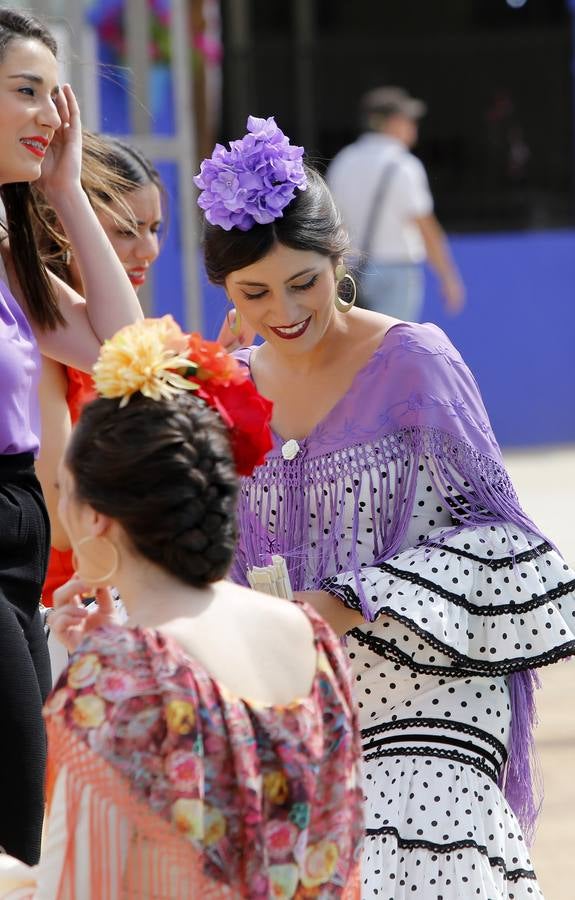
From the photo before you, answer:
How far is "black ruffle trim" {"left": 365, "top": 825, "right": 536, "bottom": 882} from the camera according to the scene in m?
2.95

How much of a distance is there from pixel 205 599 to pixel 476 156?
949cm

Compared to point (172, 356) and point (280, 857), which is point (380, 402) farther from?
point (280, 857)

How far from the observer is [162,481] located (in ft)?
6.68

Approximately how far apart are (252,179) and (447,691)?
1.01 m

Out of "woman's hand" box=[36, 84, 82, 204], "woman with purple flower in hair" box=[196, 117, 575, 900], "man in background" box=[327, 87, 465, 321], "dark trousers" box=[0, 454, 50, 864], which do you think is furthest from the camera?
"man in background" box=[327, 87, 465, 321]

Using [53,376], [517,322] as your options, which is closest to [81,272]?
[53,376]

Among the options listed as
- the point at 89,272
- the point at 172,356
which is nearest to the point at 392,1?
the point at 89,272

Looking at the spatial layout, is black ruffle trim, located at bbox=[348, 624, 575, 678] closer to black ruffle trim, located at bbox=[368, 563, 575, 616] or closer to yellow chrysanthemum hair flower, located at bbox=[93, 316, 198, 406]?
black ruffle trim, located at bbox=[368, 563, 575, 616]

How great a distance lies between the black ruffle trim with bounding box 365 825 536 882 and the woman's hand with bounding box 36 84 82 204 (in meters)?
1.33

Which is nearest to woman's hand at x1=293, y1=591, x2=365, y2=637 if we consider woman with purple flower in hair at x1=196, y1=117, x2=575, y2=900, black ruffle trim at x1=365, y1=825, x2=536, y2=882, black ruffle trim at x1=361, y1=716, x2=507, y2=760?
woman with purple flower in hair at x1=196, y1=117, x2=575, y2=900

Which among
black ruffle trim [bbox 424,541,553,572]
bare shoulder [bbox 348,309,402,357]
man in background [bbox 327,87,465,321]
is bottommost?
man in background [bbox 327,87,465,321]

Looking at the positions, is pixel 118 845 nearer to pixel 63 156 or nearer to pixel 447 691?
pixel 447 691

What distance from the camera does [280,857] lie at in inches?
80.0

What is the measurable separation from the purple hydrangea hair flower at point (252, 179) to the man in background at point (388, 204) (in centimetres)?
575
